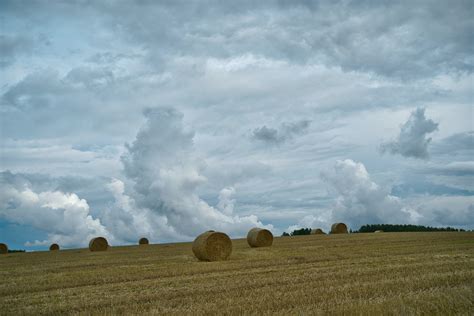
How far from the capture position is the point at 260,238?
1101 inches

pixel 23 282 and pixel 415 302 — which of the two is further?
pixel 23 282

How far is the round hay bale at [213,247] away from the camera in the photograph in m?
20.1

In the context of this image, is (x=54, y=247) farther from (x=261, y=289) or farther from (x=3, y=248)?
(x=261, y=289)

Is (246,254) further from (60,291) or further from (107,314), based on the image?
(107,314)

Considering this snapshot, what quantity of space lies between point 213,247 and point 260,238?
8.13m

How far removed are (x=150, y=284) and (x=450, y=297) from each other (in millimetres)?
7409

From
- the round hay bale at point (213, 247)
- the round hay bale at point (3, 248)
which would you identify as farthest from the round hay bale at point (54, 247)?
the round hay bale at point (213, 247)

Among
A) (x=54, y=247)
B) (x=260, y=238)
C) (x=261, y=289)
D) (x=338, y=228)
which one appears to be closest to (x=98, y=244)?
(x=54, y=247)

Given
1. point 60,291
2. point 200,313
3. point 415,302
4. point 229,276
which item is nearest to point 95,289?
point 60,291

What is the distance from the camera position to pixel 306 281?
11.4 meters

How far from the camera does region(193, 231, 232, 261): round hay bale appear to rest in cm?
2009

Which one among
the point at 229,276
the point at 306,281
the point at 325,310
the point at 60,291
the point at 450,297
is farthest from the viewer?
the point at 229,276

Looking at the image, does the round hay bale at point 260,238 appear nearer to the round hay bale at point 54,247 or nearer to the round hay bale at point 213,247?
the round hay bale at point 213,247

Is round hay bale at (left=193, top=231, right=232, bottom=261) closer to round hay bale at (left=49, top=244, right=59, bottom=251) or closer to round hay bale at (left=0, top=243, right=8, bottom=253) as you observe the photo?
round hay bale at (left=0, top=243, right=8, bottom=253)
